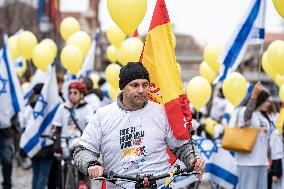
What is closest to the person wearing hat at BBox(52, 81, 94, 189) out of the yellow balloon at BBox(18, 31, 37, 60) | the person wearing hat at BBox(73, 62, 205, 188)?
the person wearing hat at BBox(73, 62, 205, 188)

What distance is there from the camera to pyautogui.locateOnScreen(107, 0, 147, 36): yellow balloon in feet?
26.2

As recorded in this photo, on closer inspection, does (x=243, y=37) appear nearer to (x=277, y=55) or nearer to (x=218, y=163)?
(x=277, y=55)

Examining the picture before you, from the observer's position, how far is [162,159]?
17.1 feet

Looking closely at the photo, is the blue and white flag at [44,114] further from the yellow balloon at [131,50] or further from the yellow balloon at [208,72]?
the yellow balloon at [208,72]

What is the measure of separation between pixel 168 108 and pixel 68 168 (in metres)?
4.38

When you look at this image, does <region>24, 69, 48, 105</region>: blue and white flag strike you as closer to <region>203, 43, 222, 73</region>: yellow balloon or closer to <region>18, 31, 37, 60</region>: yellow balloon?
<region>18, 31, 37, 60</region>: yellow balloon

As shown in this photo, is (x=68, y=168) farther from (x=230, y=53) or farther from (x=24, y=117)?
(x=230, y=53)

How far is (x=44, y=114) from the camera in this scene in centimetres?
984

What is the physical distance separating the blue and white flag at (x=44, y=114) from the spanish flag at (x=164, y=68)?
4.12m

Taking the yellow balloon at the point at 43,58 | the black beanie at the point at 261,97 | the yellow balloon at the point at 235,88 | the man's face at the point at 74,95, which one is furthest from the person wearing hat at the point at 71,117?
the yellow balloon at the point at 43,58

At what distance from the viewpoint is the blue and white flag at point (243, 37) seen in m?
8.84

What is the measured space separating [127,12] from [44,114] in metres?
2.55

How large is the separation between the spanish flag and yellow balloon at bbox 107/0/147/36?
219 centimetres

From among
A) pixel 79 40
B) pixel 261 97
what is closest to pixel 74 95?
pixel 261 97
